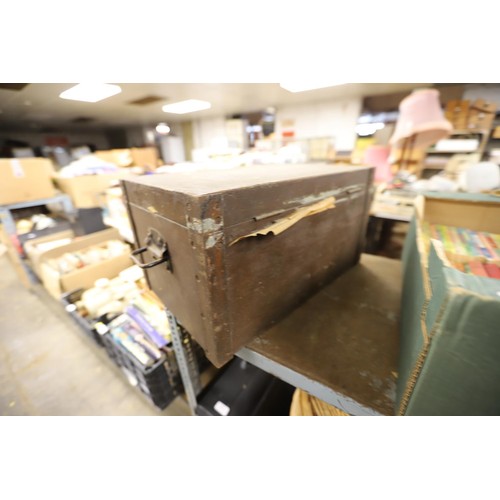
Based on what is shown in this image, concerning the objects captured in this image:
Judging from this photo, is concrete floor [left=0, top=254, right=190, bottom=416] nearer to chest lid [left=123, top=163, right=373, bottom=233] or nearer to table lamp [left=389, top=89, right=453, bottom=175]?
chest lid [left=123, top=163, right=373, bottom=233]

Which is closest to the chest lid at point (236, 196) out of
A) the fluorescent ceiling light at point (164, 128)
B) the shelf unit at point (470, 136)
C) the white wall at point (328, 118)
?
the white wall at point (328, 118)

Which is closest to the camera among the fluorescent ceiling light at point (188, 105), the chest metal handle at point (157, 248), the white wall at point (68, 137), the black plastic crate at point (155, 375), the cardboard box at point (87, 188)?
the chest metal handle at point (157, 248)

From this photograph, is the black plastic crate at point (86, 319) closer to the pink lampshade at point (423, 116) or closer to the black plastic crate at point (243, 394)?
the black plastic crate at point (243, 394)

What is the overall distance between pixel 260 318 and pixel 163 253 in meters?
0.28

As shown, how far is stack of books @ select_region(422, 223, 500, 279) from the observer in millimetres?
461

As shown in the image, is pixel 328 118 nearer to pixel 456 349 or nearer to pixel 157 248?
pixel 157 248

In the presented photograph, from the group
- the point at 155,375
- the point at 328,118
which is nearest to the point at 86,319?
the point at 155,375

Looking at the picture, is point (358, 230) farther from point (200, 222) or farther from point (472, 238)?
point (200, 222)

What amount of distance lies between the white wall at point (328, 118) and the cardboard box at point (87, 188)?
2.56 metres

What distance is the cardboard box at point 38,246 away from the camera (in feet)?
5.66

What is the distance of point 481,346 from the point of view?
9.9 inches

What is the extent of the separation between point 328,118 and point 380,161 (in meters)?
1.46

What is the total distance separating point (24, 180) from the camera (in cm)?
184
